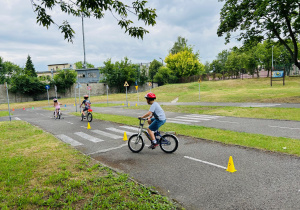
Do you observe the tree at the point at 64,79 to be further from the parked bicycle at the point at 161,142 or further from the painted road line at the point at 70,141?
the parked bicycle at the point at 161,142

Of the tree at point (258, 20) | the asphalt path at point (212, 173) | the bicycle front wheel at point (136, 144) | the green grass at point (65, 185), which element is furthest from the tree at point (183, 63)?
the green grass at point (65, 185)

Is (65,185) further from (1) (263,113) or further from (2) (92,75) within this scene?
(2) (92,75)

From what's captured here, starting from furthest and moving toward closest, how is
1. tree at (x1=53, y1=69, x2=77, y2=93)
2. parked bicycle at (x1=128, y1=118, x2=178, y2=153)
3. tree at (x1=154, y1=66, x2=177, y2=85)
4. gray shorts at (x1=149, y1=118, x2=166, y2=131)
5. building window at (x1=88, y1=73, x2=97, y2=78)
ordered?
building window at (x1=88, y1=73, x2=97, y2=78) → tree at (x1=154, y1=66, x2=177, y2=85) → tree at (x1=53, y1=69, x2=77, y2=93) → parked bicycle at (x1=128, y1=118, x2=178, y2=153) → gray shorts at (x1=149, y1=118, x2=166, y2=131)

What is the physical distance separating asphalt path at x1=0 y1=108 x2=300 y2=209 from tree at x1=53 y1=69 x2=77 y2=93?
1623 inches

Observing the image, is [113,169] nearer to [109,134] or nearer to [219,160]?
[219,160]

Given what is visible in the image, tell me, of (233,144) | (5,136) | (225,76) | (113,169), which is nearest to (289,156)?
(233,144)

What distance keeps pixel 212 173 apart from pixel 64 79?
45337mm

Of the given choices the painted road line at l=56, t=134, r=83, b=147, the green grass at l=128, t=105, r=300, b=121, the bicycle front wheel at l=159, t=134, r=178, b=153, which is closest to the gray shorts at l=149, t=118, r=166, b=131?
the bicycle front wheel at l=159, t=134, r=178, b=153

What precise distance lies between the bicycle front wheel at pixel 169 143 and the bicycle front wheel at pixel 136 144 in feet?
2.11

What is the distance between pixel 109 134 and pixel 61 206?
600 centimetres

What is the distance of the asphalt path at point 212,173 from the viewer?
11.8ft

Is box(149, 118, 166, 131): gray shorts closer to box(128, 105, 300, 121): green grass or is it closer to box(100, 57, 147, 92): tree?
box(128, 105, 300, 121): green grass

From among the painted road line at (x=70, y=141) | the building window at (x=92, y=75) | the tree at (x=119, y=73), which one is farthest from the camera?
the building window at (x=92, y=75)

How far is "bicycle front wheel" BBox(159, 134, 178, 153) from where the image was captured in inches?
249
